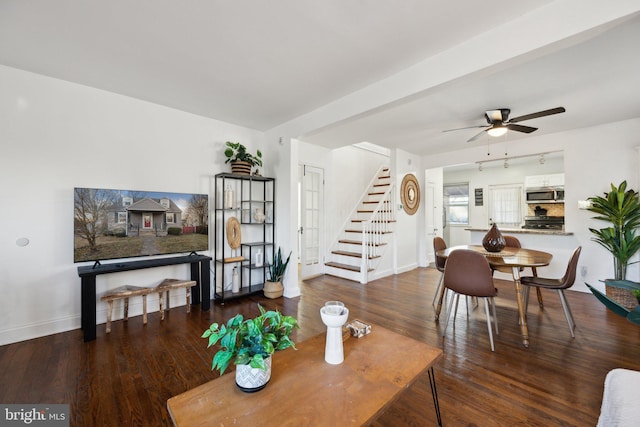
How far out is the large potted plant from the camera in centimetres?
361

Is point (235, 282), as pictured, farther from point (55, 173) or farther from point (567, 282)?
point (567, 282)

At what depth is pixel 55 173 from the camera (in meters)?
2.71

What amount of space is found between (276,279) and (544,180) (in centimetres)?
699

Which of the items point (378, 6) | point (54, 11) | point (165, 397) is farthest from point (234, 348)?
point (54, 11)

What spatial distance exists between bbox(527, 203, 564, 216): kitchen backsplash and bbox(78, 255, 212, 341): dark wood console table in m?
7.73

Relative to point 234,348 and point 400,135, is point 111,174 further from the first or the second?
point 400,135

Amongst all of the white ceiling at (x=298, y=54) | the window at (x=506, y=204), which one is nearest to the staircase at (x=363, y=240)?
the white ceiling at (x=298, y=54)

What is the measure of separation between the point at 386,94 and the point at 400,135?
78.2 inches

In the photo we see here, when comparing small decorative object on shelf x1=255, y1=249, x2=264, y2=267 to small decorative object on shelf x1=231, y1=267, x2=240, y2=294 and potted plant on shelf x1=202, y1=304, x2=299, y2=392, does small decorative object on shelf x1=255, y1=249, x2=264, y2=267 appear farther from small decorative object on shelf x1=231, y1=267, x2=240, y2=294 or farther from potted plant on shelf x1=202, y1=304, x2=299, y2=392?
potted plant on shelf x1=202, y1=304, x2=299, y2=392

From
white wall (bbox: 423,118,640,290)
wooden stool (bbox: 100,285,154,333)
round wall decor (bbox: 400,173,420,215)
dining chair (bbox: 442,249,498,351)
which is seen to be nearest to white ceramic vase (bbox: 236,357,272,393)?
dining chair (bbox: 442,249,498,351)

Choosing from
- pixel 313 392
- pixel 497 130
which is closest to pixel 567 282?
pixel 497 130

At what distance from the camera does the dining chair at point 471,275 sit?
8.25ft

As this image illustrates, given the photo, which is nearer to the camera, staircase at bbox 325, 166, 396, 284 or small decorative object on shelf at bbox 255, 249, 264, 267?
small decorative object on shelf at bbox 255, 249, 264, 267

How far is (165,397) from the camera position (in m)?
1.78
